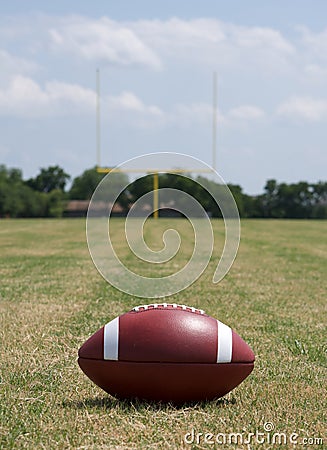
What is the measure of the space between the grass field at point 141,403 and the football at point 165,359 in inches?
2.6

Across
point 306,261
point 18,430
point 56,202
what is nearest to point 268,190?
point 56,202

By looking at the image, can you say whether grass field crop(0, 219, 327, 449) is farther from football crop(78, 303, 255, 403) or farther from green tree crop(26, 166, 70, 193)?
green tree crop(26, 166, 70, 193)

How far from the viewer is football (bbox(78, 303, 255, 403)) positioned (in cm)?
256

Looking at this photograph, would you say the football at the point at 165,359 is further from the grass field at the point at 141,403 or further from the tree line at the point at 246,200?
the tree line at the point at 246,200

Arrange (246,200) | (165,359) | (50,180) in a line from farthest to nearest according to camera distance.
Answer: (50,180) → (246,200) → (165,359)

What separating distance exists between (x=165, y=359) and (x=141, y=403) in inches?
7.9

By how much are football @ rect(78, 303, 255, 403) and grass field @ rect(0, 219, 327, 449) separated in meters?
0.06

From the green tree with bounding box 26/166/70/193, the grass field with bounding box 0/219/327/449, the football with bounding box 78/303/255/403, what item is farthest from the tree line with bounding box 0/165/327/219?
the football with bounding box 78/303/255/403

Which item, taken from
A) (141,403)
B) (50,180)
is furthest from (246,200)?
(141,403)

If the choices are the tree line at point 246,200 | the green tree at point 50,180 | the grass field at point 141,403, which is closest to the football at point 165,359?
the grass field at point 141,403

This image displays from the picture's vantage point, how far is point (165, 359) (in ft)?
8.38

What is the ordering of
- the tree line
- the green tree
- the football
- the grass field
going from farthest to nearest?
the green tree → the tree line → the football → the grass field

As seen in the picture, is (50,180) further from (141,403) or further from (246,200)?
(141,403)

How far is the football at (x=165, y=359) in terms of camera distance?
2557mm
